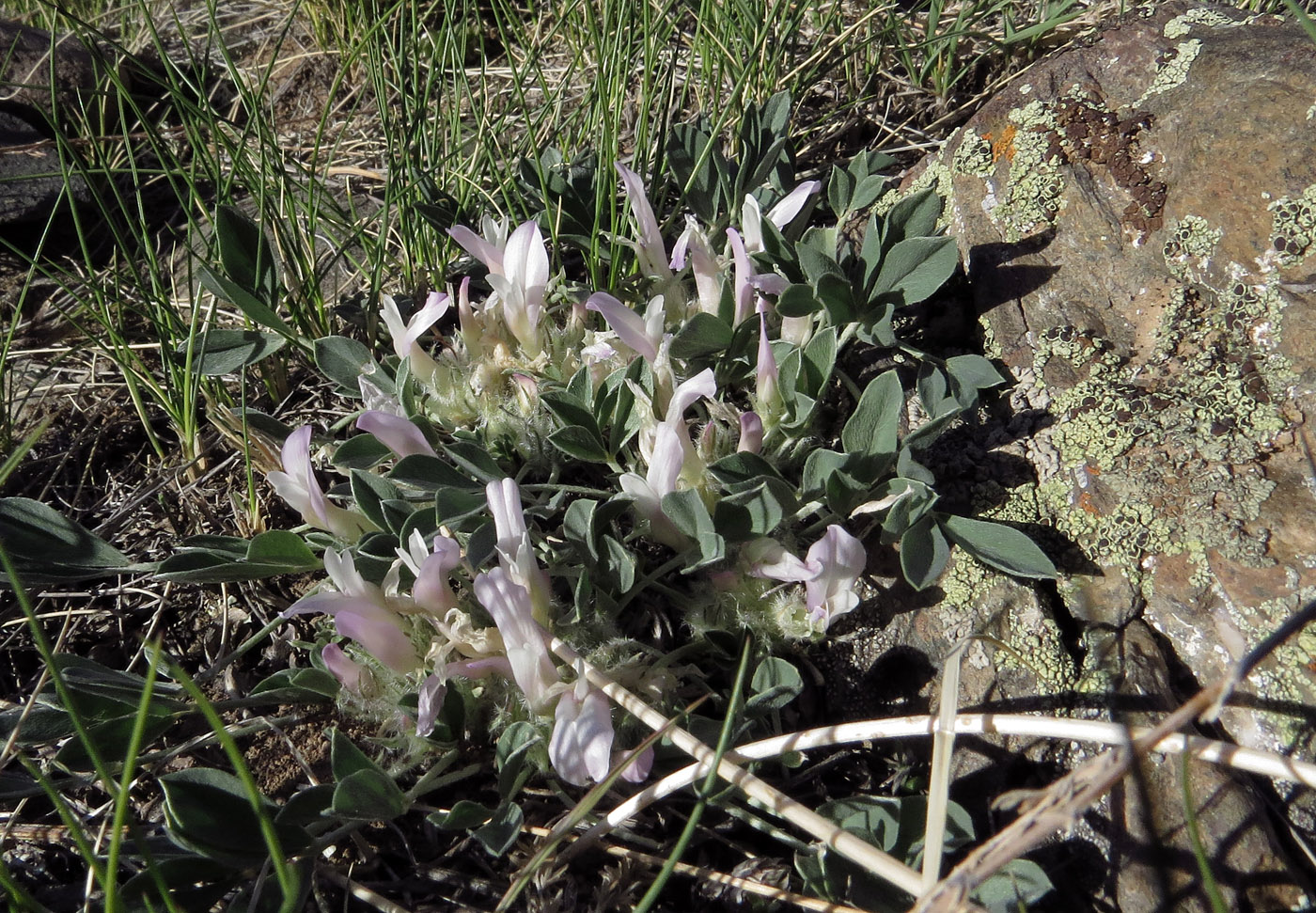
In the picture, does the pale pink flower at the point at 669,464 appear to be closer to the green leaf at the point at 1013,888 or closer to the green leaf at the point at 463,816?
the green leaf at the point at 463,816

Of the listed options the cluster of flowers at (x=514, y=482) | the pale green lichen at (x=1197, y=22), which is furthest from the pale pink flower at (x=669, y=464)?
the pale green lichen at (x=1197, y=22)

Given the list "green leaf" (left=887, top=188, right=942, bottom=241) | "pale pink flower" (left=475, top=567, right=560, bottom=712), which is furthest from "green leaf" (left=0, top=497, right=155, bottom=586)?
"green leaf" (left=887, top=188, right=942, bottom=241)

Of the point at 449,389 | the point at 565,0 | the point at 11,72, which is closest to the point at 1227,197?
the point at 449,389

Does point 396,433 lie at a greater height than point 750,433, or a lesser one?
greater

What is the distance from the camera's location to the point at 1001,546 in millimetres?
1563

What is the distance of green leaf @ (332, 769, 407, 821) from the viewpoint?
1.38m

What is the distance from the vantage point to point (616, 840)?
1.59 m

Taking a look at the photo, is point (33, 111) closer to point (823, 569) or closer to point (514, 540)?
point (514, 540)

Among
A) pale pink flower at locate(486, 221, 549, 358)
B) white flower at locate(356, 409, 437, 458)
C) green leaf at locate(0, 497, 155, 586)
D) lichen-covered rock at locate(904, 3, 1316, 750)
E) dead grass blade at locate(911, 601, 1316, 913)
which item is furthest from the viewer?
pale pink flower at locate(486, 221, 549, 358)

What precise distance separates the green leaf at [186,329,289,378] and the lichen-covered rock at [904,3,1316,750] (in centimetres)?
154

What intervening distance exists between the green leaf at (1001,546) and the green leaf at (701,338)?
545 mm

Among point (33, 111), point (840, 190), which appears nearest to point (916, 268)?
point (840, 190)

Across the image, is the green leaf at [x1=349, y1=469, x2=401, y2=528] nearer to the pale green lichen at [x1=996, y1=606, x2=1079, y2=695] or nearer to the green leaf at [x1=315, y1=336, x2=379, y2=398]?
the green leaf at [x1=315, y1=336, x2=379, y2=398]

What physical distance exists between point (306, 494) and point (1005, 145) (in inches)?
63.5
